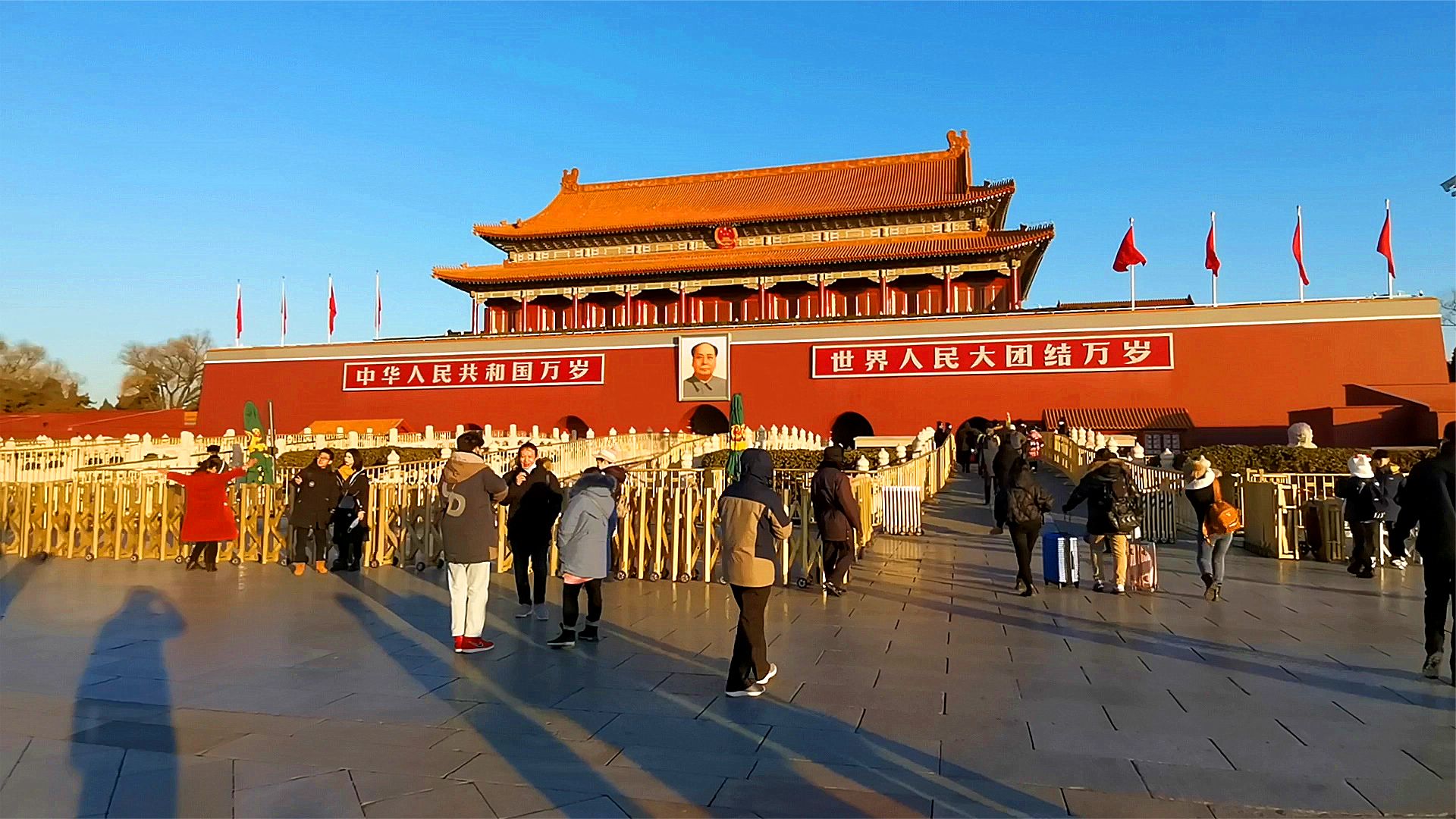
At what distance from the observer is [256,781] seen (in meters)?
3.74

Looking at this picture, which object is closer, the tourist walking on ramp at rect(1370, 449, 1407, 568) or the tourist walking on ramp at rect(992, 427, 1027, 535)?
the tourist walking on ramp at rect(992, 427, 1027, 535)

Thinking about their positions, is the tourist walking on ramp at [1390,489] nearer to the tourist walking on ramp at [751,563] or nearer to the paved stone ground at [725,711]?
the paved stone ground at [725,711]

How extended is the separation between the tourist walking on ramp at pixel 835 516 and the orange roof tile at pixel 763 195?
27.2 meters

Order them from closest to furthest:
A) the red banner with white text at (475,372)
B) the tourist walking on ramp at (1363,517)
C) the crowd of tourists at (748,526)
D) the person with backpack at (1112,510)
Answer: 1. the crowd of tourists at (748,526)
2. the person with backpack at (1112,510)
3. the tourist walking on ramp at (1363,517)
4. the red banner with white text at (475,372)

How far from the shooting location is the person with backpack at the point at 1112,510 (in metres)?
7.98

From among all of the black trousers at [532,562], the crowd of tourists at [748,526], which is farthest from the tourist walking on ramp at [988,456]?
the black trousers at [532,562]

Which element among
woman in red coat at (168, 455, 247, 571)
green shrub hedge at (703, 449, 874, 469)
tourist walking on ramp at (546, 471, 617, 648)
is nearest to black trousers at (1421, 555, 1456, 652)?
tourist walking on ramp at (546, 471, 617, 648)

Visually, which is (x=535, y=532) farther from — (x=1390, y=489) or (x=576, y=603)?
(x=1390, y=489)

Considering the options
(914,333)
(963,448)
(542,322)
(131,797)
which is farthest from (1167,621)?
(542,322)

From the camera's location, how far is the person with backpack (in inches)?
314

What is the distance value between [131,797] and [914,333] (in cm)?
2807

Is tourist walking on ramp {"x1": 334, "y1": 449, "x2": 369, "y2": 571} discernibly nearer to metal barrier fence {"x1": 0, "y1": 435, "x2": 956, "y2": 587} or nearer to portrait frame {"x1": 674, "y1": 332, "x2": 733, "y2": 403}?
metal barrier fence {"x1": 0, "y1": 435, "x2": 956, "y2": 587}

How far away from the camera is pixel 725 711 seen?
4688 millimetres

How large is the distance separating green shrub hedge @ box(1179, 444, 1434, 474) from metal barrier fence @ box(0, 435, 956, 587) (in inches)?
318
